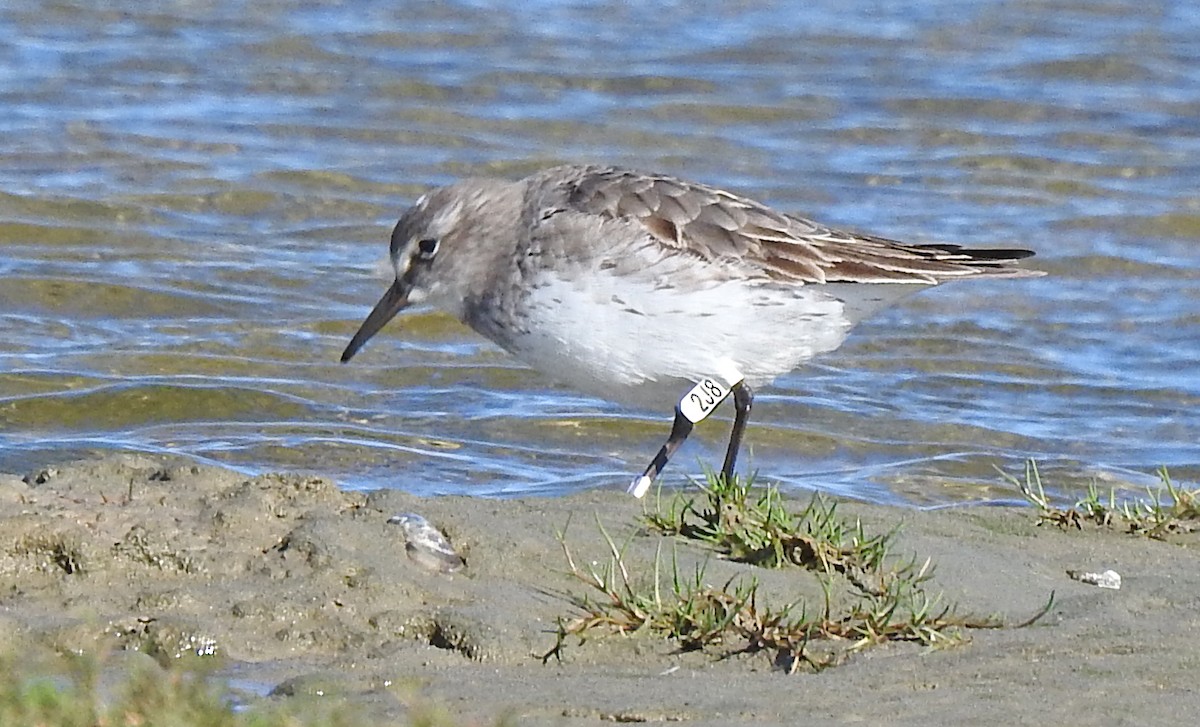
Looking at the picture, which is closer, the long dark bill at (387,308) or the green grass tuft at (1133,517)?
the green grass tuft at (1133,517)

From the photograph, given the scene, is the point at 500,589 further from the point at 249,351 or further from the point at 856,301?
the point at 249,351

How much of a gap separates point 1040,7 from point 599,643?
1368 cm

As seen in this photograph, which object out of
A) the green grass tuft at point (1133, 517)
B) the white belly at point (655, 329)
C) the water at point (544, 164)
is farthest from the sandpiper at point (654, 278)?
the green grass tuft at point (1133, 517)

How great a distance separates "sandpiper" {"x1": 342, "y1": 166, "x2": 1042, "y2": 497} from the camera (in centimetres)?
638

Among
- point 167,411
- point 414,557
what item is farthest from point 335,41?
point 414,557

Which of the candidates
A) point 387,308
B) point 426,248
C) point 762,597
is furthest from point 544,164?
point 762,597

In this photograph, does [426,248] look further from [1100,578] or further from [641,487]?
[1100,578]

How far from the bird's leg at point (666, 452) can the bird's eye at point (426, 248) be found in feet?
3.33

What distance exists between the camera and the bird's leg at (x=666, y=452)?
6664mm

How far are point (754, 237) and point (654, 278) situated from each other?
1.43ft

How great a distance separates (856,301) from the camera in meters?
6.75

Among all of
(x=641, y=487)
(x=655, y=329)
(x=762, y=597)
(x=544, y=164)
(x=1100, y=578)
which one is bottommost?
(x=544, y=164)

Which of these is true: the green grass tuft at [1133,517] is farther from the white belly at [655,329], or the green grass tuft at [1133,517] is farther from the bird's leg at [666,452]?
the bird's leg at [666,452]

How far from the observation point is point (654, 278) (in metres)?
6.43
